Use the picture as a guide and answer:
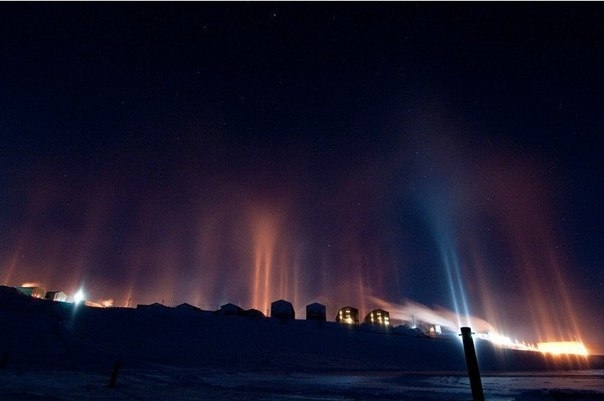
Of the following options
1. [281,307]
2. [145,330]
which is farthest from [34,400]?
[281,307]

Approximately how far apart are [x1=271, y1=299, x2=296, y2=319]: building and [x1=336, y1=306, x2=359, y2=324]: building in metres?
15.9

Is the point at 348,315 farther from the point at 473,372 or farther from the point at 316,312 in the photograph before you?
the point at 473,372

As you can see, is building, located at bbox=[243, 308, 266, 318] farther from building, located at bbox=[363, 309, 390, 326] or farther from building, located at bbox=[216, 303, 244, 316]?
building, located at bbox=[363, 309, 390, 326]

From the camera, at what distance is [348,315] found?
86.4 m

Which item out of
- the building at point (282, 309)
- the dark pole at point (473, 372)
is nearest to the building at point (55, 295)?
the building at point (282, 309)

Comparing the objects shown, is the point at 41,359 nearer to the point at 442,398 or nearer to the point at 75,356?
the point at 75,356

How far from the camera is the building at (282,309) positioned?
7538 cm

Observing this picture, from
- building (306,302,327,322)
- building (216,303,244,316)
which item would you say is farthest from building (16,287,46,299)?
building (306,302,327,322)

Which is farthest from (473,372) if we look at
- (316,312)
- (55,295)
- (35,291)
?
(35,291)

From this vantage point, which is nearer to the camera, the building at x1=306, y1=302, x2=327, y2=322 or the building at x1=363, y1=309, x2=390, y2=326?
the building at x1=306, y1=302, x2=327, y2=322

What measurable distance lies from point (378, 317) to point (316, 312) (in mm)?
19923

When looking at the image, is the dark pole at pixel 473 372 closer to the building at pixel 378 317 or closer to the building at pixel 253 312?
the building at pixel 253 312

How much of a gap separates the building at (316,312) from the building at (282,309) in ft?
13.0

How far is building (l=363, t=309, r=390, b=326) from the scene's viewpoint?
286 ft
